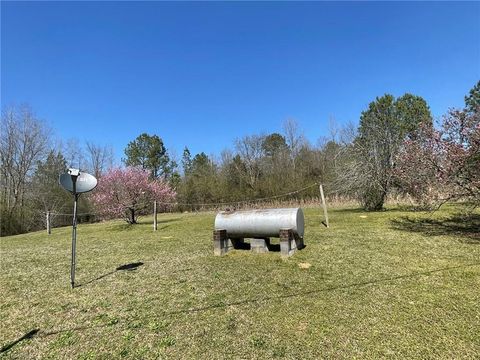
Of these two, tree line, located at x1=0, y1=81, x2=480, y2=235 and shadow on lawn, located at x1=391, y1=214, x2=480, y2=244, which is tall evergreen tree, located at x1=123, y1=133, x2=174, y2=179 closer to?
tree line, located at x1=0, y1=81, x2=480, y2=235

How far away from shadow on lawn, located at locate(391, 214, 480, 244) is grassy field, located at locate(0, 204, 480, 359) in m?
0.23

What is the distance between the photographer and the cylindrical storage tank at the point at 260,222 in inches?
272

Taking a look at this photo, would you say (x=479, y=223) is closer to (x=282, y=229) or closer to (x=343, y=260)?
(x=343, y=260)

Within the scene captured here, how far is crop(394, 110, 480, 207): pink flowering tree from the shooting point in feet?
25.8

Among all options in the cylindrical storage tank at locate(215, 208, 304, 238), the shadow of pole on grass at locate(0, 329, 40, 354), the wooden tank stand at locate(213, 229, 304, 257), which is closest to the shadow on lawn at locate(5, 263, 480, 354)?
the shadow of pole on grass at locate(0, 329, 40, 354)

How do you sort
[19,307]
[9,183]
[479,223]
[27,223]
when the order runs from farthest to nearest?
[9,183] → [27,223] → [479,223] → [19,307]

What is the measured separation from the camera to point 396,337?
334cm

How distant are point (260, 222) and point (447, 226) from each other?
5891 mm

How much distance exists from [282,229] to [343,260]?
1.35 m

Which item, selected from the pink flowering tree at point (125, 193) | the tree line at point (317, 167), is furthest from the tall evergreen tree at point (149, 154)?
the pink flowering tree at point (125, 193)

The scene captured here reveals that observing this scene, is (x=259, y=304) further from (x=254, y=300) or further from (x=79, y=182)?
(x=79, y=182)

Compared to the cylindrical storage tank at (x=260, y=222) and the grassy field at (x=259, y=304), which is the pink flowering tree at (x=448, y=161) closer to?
the grassy field at (x=259, y=304)

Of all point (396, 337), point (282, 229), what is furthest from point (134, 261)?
point (396, 337)

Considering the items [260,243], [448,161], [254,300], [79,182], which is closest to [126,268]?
[79,182]
